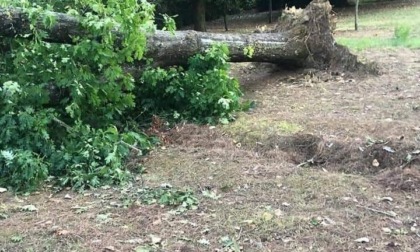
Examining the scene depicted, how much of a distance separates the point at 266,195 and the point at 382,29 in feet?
38.7

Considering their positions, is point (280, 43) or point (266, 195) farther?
point (280, 43)

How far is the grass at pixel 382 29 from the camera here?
39.1 ft

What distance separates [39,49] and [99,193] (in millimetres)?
1893

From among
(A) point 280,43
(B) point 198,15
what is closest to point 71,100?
(A) point 280,43

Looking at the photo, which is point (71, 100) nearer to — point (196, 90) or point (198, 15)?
point (196, 90)

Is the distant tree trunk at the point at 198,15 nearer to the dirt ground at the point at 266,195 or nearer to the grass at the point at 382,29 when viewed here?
the grass at the point at 382,29

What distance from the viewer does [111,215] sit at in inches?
176

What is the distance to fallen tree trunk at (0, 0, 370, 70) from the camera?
7.49 meters

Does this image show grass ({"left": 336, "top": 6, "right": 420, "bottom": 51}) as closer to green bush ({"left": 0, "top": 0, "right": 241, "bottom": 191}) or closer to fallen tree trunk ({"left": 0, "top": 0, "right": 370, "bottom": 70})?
fallen tree trunk ({"left": 0, "top": 0, "right": 370, "bottom": 70})

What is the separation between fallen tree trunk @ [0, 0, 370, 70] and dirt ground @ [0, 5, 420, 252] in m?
1.20

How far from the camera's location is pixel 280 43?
30.2ft

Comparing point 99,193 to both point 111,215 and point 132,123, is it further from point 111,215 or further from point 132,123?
point 132,123

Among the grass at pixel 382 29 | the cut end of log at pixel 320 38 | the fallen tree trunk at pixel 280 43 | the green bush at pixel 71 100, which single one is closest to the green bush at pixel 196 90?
the fallen tree trunk at pixel 280 43

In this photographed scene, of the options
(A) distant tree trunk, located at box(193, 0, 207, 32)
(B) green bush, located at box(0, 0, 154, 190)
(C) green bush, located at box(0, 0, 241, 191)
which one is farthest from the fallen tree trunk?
(A) distant tree trunk, located at box(193, 0, 207, 32)
